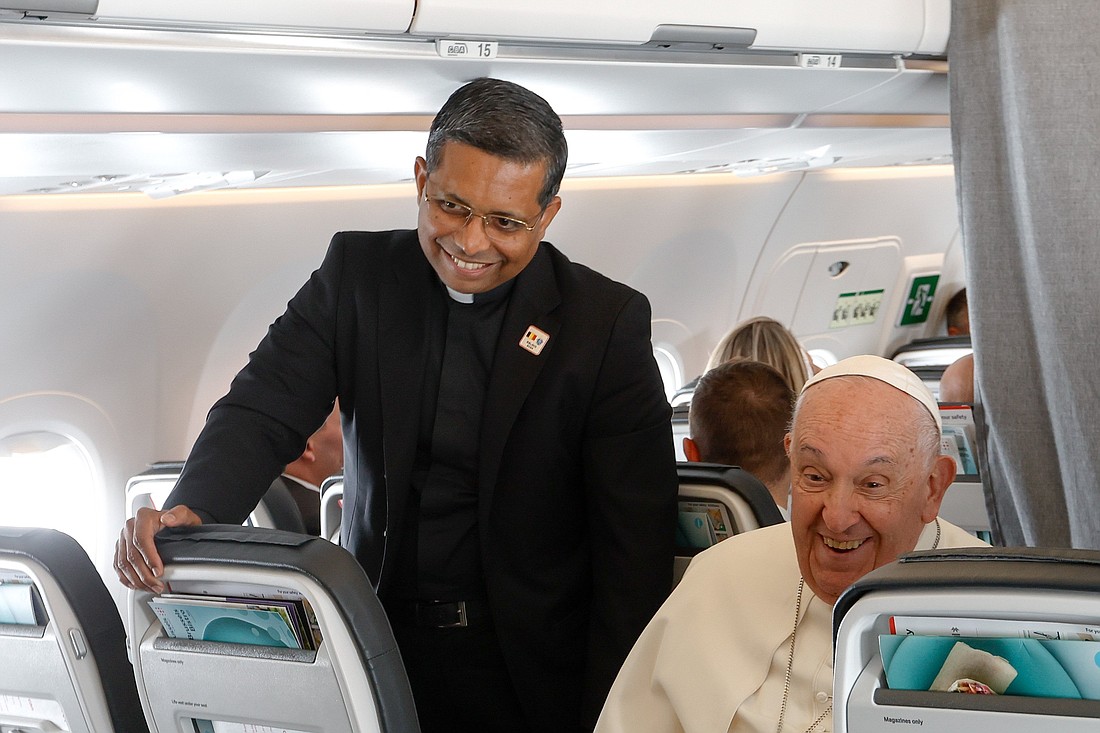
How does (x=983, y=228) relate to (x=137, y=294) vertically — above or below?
below

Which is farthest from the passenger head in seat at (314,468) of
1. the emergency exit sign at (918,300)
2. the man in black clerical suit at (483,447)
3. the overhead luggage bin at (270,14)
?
the emergency exit sign at (918,300)

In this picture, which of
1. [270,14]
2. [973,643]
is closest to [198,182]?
[270,14]

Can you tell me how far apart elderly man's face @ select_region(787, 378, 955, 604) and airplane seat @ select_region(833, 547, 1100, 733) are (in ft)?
2.32

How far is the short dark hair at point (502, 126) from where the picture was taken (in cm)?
228

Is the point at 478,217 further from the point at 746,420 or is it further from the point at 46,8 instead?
the point at 746,420

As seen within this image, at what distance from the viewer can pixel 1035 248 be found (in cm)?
291

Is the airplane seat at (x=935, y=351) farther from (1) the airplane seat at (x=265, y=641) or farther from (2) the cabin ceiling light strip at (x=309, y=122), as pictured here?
(1) the airplane seat at (x=265, y=641)

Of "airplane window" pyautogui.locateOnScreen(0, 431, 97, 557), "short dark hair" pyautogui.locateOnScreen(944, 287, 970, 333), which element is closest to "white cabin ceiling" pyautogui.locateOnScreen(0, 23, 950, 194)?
"airplane window" pyautogui.locateOnScreen(0, 431, 97, 557)

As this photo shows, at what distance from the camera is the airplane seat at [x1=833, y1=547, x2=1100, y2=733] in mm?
1324

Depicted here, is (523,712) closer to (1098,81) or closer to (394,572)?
(394,572)

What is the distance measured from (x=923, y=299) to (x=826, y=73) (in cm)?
790

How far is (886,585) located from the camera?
141 cm

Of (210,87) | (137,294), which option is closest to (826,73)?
(210,87)

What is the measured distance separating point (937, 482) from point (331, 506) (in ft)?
7.08
